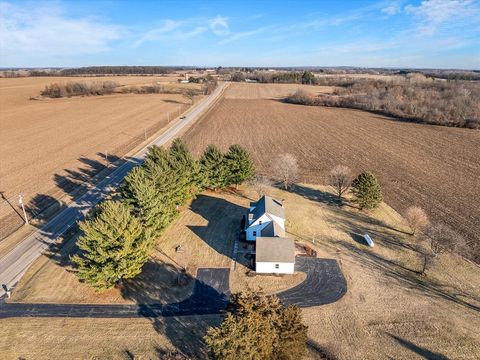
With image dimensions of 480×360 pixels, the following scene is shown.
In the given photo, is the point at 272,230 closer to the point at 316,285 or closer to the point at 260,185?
the point at 316,285

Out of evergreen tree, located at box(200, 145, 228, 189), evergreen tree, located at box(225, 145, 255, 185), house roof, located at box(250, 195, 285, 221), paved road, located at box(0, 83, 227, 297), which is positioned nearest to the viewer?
paved road, located at box(0, 83, 227, 297)

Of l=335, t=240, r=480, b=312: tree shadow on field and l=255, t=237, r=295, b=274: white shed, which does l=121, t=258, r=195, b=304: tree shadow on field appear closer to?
l=255, t=237, r=295, b=274: white shed

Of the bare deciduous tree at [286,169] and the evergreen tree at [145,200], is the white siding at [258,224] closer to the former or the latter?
the evergreen tree at [145,200]

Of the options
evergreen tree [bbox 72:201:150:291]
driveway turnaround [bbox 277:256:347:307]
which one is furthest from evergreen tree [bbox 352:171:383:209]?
evergreen tree [bbox 72:201:150:291]

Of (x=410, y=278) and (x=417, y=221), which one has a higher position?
(x=417, y=221)

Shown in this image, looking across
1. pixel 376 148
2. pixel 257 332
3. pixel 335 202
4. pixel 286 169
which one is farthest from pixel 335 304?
pixel 376 148

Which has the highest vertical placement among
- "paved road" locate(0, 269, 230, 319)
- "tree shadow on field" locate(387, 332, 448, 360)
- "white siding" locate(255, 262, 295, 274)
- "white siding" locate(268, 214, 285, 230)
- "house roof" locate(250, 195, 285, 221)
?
"house roof" locate(250, 195, 285, 221)

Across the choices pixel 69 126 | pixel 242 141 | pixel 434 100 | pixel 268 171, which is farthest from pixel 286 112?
pixel 69 126
